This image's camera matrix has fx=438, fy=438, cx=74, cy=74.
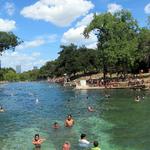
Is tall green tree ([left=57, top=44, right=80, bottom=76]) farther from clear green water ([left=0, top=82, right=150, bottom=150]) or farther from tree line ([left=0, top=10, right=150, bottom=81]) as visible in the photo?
clear green water ([left=0, top=82, right=150, bottom=150])

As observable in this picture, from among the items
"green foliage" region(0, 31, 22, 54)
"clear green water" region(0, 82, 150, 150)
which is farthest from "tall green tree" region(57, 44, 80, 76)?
"clear green water" region(0, 82, 150, 150)

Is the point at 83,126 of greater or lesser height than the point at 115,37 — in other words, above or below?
below

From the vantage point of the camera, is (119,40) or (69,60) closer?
(119,40)

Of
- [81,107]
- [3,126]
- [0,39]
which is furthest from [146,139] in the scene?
[0,39]

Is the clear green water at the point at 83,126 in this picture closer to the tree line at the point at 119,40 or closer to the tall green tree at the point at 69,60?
the tree line at the point at 119,40

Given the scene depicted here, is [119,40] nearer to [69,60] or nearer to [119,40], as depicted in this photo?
[119,40]

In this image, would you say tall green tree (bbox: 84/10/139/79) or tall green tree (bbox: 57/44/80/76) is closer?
tall green tree (bbox: 84/10/139/79)

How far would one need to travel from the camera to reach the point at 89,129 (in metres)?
43.5

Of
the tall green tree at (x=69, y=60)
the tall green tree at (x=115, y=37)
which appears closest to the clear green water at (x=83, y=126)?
the tall green tree at (x=115, y=37)

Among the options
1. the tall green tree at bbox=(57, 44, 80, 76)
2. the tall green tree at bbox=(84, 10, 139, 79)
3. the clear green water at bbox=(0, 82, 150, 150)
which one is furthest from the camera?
the tall green tree at bbox=(57, 44, 80, 76)

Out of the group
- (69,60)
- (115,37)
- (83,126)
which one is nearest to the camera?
(83,126)

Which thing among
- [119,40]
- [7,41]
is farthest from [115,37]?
[7,41]

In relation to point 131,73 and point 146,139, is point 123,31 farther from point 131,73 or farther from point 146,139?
point 146,139

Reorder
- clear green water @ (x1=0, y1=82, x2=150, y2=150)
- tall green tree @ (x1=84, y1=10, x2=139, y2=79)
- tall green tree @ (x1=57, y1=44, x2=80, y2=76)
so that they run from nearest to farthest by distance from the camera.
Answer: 1. clear green water @ (x1=0, y1=82, x2=150, y2=150)
2. tall green tree @ (x1=84, y1=10, x2=139, y2=79)
3. tall green tree @ (x1=57, y1=44, x2=80, y2=76)
